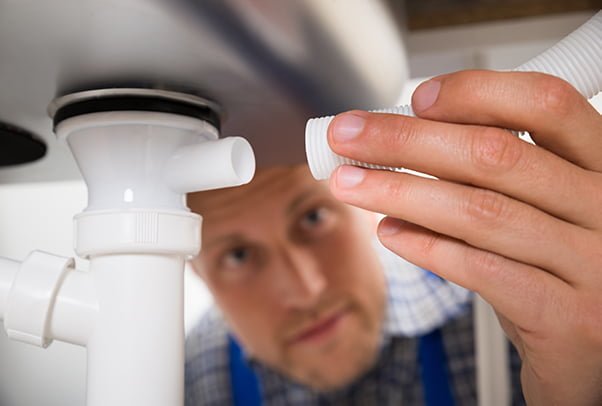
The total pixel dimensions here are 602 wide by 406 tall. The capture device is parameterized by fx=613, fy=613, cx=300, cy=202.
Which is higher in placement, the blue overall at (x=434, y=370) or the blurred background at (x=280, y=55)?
the blurred background at (x=280, y=55)

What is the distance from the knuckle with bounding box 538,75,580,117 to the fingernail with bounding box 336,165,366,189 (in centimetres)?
8

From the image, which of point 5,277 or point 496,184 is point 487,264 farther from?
point 5,277

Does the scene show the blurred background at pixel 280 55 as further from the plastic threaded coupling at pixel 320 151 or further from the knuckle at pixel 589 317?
the knuckle at pixel 589 317

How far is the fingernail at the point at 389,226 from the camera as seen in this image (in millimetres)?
292

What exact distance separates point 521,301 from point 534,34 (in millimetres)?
351

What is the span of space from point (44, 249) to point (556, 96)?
31.5 inches

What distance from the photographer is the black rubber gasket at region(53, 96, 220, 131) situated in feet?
0.97

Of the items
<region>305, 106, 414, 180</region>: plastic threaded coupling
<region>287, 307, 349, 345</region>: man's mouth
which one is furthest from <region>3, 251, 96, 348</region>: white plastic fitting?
<region>287, 307, 349, 345</region>: man's mouth

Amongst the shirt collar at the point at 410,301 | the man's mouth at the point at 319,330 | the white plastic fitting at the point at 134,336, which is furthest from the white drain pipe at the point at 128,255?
the shirt collar at the point at 410,301

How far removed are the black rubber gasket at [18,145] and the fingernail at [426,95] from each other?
226 mm

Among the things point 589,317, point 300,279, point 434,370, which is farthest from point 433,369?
point 589,317

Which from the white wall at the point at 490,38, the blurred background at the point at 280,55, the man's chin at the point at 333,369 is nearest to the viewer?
the blurred background at the point at 280,55

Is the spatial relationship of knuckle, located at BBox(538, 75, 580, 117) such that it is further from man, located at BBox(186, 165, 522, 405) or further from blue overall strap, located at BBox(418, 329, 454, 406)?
blue overall strap, located at BBox(418, 329, 454, 406)

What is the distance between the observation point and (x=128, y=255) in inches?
11.5
